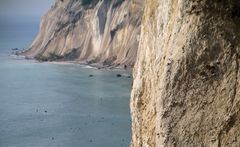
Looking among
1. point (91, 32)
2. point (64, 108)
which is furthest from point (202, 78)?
point (91, 32)

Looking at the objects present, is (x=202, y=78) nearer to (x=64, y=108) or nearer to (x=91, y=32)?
(x=64, y=108)

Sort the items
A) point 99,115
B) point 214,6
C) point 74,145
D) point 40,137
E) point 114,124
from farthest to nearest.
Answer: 1. point 99,115
2. point 114,124
3. point 40,137
4. point 74,145
5. point 214,6

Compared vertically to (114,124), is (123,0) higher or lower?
higher

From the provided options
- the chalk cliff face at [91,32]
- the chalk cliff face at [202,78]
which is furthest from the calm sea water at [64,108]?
the chalk cliff face at [202,78]

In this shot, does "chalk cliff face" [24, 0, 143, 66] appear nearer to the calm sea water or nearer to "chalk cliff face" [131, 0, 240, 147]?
the calm sea water

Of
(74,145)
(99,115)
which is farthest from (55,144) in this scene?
(99,115)

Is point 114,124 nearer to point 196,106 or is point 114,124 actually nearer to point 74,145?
point 74,145
